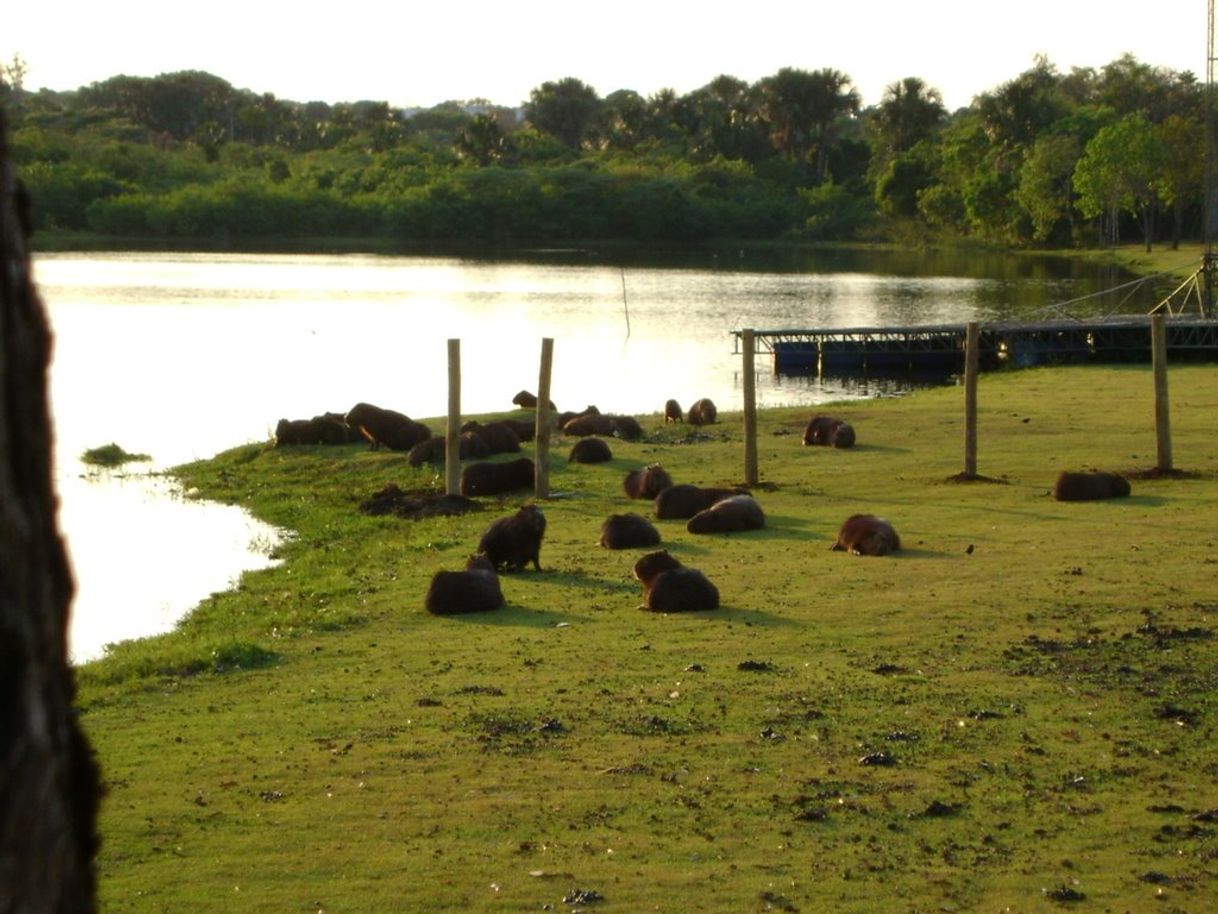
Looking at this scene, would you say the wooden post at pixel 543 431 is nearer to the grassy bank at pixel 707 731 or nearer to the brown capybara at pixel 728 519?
the grassy bank at pixel 707 731

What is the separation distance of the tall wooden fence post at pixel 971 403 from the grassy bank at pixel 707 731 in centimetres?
208

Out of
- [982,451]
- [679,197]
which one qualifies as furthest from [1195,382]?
[679,197]

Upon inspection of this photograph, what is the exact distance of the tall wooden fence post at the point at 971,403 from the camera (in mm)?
18188

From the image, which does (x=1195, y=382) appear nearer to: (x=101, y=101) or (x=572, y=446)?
(x=572, y=446)

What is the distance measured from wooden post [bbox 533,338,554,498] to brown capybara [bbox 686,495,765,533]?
2703mm

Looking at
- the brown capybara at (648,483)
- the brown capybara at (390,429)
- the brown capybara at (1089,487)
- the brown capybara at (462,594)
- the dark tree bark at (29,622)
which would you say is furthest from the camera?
the brown capybara at (390,429)

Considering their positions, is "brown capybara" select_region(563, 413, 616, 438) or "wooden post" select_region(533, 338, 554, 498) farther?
"brown capybara" select_region(563, 413, 616, 438)

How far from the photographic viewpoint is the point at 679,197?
115 meters

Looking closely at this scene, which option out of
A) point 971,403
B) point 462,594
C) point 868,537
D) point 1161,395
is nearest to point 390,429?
point 971,403

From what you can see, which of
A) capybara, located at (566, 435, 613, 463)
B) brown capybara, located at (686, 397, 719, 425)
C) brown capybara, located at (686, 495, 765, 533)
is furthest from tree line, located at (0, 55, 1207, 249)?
brown capybara, located at (686, 495, 765, 533)

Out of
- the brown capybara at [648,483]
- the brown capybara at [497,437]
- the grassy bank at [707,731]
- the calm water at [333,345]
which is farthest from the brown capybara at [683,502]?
the brown capybara at [497,437]

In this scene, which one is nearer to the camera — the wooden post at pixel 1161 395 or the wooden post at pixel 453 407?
the wooden post at pixel 453 407

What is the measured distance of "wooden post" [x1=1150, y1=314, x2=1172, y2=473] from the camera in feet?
58.5

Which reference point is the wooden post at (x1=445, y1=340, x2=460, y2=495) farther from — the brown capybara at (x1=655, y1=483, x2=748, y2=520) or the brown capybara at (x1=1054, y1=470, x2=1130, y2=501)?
the brown capybara at (x1=1054, y1=470, x2=1130, y2=501)
